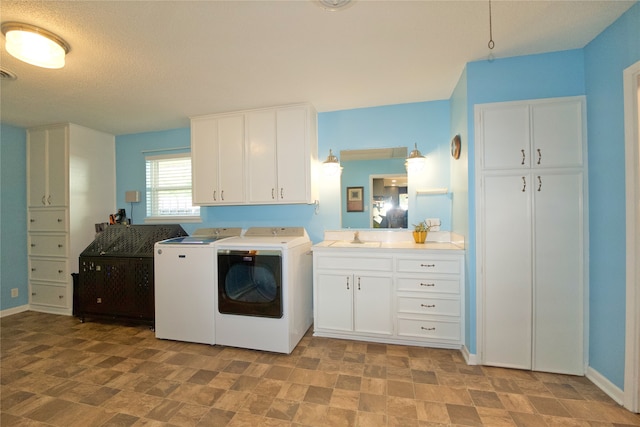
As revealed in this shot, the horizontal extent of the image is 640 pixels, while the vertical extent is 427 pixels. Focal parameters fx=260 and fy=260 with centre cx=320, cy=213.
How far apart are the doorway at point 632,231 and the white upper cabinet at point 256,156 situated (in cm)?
231

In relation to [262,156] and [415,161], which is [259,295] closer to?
[262,156]

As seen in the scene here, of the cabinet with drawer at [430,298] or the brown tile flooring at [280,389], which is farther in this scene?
the cabinet with drawer at [430,298]

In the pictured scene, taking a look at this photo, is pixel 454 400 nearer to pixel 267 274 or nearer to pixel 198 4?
pixel 267 274

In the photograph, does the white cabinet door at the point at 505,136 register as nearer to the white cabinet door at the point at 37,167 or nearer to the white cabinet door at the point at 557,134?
the white cabinet door at the point at 557,134

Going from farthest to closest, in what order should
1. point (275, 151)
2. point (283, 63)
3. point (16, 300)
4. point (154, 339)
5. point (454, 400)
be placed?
point (16, 300) < point (275, 151) < point (154, 339) < point (283, 63) < point (454, 400)

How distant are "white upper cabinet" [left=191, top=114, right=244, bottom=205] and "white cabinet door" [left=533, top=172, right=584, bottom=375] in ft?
9.10

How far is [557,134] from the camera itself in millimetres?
1926

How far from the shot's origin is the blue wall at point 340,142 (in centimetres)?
284

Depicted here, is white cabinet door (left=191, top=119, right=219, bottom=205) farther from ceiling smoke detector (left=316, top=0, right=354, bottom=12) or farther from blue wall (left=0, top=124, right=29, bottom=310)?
blue wall (left=0, top=124, right=29, bottom=310)

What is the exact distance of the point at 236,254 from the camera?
7.93ft

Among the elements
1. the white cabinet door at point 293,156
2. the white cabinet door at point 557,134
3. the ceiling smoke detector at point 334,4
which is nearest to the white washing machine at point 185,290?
the white cabinet door at point 293,156

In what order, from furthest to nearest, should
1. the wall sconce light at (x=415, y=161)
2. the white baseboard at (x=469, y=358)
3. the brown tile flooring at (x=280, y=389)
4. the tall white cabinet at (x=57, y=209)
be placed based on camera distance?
the tall white cabinet at (x=57, y=209) < the wall sconce light at (x=415, y=161) < the white baseboard at (x=469, y=358) < the brown tile flooring at (x=280, y=389)

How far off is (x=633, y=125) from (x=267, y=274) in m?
2.70

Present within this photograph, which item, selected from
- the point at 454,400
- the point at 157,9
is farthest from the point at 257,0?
the point at 454,400
